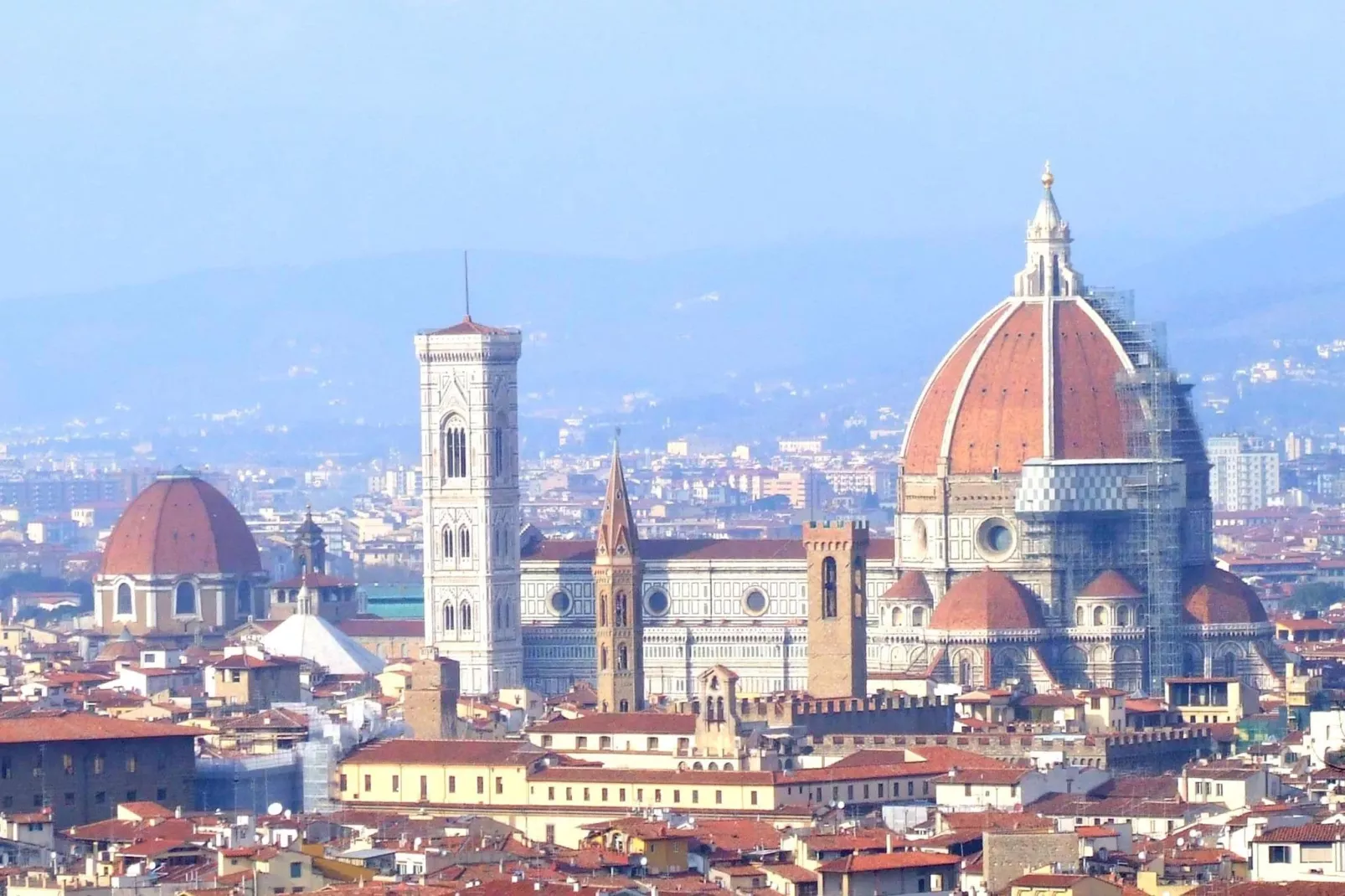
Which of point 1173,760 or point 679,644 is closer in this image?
point 1173,760

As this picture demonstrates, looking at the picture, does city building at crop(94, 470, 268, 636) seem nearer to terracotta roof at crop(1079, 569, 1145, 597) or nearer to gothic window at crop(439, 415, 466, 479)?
gothic window at crop(439, 415, 466, 479)

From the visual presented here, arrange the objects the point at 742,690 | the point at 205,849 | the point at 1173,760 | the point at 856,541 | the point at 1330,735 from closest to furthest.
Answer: the point at 205,849 < the point at 1330,735 < the point at 1173,760 < the point at 856,541 < the point at 742,690

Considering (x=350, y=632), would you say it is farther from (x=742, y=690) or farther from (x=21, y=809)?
(x=21, y=809)

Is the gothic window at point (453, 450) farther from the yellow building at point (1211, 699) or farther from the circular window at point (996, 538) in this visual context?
the yellow building at point (1211, 699)

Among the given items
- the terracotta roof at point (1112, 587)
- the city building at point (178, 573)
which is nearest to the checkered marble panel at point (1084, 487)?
the terracotta roof at point (1112, 587)

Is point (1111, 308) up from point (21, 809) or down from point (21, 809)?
up

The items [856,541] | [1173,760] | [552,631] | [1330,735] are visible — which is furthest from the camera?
[552,631]

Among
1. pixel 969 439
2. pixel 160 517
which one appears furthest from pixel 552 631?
pixel 160 517

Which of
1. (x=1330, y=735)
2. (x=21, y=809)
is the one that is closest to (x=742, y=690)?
(x=1330, y=735)
